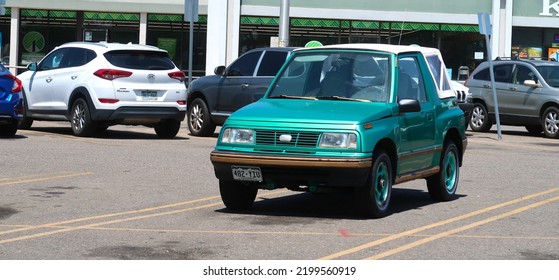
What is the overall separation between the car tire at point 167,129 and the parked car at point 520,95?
8.26 m

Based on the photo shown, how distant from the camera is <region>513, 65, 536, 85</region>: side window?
26.9 m

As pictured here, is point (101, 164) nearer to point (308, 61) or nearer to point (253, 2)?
point (308, 61)

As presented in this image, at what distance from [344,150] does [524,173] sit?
21.1 feet

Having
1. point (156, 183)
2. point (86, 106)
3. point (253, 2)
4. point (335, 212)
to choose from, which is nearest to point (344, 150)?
point (335, 212)

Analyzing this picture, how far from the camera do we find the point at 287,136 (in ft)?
37.2

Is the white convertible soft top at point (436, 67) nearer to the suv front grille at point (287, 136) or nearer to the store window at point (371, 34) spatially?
the suv front grille at point (287, 136)

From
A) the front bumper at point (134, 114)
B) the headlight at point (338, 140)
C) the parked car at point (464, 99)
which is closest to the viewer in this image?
→ the headlight at point (338, 140)

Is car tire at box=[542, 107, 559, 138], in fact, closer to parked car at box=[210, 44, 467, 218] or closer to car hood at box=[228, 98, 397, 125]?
parked car at box=[210, 44, 467, 218]

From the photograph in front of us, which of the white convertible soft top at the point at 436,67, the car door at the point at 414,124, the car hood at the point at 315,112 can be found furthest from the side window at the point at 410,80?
the car hood at the point at 315,112

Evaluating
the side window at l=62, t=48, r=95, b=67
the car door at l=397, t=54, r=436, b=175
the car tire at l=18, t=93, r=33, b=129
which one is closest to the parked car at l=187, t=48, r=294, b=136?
the side window at l=62, t=48, r=95, b=67

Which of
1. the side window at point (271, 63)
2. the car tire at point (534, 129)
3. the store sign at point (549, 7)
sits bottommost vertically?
the car tire at point (534, 129)

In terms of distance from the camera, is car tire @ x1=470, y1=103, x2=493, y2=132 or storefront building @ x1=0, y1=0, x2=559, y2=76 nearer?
car tire @ x1=470, y1=103, x2=493, y2=132

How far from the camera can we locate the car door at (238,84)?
72.9 ft

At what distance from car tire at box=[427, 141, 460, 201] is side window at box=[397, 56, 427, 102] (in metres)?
0.79
